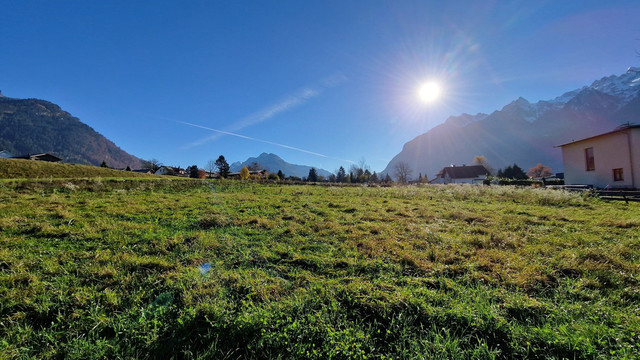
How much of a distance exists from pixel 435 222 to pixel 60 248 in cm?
1062

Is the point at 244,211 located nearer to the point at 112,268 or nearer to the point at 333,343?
the point at 112,268

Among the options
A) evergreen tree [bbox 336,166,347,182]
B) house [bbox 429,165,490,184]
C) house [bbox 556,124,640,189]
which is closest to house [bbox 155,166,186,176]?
evergreen tree [bbox 336,166,347,182]

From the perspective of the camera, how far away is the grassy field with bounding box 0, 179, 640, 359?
2.39 m

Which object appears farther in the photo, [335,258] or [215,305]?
[335,258]

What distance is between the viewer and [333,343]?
2.38m

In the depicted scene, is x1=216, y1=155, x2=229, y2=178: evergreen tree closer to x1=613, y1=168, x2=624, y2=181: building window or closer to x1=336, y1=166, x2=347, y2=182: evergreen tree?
x1=336, y1=166, x2=347, y2=182: evergreen tree

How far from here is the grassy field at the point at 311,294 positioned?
2389mm

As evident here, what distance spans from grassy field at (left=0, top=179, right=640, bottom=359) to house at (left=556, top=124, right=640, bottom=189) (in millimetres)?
→ 29412

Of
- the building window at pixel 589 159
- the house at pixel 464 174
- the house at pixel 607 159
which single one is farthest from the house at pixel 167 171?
the building window at pixel 589 159

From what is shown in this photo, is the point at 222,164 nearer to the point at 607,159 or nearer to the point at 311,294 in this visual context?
the point at 311,294

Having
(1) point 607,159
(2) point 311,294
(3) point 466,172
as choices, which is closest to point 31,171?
(2) point 311,294

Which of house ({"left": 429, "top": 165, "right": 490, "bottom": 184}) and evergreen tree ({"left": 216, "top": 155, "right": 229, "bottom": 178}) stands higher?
evergreen tree ({"left": 216, "top": 155, "right": 229, "bottom": 178})

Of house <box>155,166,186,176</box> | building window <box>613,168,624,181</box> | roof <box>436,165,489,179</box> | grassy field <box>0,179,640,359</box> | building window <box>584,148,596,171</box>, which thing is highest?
house <box>155,166,186,176</box>

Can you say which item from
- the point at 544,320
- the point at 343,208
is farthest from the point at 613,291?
the point at 343,208
